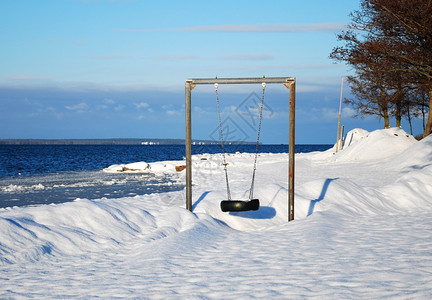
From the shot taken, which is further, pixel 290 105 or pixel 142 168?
pixel 142 168

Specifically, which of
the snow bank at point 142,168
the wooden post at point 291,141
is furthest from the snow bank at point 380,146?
the wooden post at point 291,141

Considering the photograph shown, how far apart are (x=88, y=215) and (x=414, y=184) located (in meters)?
9.06

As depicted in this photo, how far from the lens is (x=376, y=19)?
69.4 ft

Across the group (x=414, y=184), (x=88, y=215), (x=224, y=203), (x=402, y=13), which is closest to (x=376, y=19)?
(x=402, y=13)

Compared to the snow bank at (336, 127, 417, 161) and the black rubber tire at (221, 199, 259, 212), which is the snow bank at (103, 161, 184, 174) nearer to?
the snow bank at (336, 127, 417, 161)

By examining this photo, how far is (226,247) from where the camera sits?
24.1 ft

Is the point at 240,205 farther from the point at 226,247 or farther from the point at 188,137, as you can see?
the point at 188,137

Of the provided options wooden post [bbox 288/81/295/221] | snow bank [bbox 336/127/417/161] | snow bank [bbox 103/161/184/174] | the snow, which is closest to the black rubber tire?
the snow

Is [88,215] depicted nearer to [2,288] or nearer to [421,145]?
[2,288]

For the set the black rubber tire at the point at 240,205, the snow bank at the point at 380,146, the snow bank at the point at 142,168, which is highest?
the snow bank at the point at 380,146

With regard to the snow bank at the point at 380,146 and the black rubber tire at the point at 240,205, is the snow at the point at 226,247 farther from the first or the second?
the snow bank at the point at 380,146

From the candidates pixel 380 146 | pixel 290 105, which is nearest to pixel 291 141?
pixel 290 105

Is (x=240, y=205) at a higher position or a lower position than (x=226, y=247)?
higher

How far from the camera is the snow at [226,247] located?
5.10 metres
